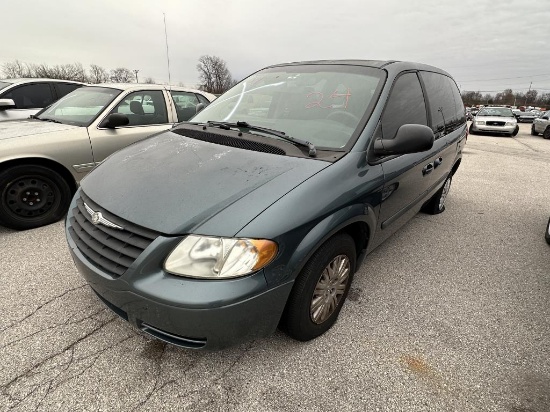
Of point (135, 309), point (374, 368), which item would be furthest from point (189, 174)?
point (374, 368)

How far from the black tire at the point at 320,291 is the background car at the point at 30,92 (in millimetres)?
6028

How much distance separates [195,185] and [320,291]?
0.96 metres

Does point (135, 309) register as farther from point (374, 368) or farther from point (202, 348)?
point (374, 368)

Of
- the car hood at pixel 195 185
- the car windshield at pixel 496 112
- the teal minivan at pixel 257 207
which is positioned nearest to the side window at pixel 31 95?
the teal minivan at pixel 257 207

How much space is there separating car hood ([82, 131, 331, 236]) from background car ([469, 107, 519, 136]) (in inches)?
683

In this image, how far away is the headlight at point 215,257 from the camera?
1.50 meters

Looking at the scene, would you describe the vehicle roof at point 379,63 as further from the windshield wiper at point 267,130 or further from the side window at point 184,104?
the side window at point 184,104

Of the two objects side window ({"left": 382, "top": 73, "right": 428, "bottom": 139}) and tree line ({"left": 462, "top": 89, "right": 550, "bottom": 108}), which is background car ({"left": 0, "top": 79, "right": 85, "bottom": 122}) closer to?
side window ({"left": 382, "top": 73, "right": 428, "bottom": 139})

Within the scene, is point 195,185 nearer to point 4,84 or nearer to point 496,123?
point 4,84

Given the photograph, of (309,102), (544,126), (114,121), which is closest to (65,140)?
(114,121)

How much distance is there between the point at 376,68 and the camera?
258 centimetres

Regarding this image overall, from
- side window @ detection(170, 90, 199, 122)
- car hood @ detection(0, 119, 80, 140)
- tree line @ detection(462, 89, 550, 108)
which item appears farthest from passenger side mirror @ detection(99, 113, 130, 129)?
tree line @ detection(462, 89, 550, 108)

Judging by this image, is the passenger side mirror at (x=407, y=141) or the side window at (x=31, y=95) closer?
the passenger side mirror at (x=407, y=141)

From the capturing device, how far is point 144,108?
173 inches
